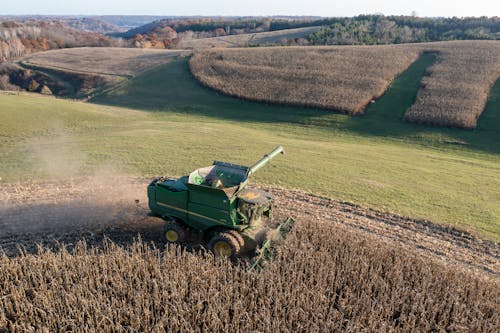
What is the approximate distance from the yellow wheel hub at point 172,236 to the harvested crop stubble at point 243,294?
4.86ft

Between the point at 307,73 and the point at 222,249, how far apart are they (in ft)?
146

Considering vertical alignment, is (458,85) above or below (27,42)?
below

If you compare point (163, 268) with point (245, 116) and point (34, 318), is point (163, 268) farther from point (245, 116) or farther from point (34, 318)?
point (245, 116)

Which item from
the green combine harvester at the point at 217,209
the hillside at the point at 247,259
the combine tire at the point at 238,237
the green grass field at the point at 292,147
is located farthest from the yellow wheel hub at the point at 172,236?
the green grass field at the point at 292,147

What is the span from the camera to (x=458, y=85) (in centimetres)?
4597

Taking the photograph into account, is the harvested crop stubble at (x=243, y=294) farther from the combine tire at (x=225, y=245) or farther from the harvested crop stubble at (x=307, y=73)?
the harvested crop stubble at (x=307, y=73)

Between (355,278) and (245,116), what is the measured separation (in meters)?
32.4

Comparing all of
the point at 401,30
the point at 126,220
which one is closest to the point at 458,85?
the point at 126,220

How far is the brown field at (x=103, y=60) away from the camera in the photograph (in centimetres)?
6788

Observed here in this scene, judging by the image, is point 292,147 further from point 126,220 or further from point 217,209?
point 217,209

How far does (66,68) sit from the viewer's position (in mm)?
72562

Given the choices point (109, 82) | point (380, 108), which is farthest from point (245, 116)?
point (109, 82)

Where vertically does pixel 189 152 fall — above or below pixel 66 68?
below

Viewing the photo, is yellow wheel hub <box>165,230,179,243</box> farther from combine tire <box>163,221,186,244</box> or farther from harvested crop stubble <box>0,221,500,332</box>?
harvested crop stubble <box>0,221,500,332</box>
